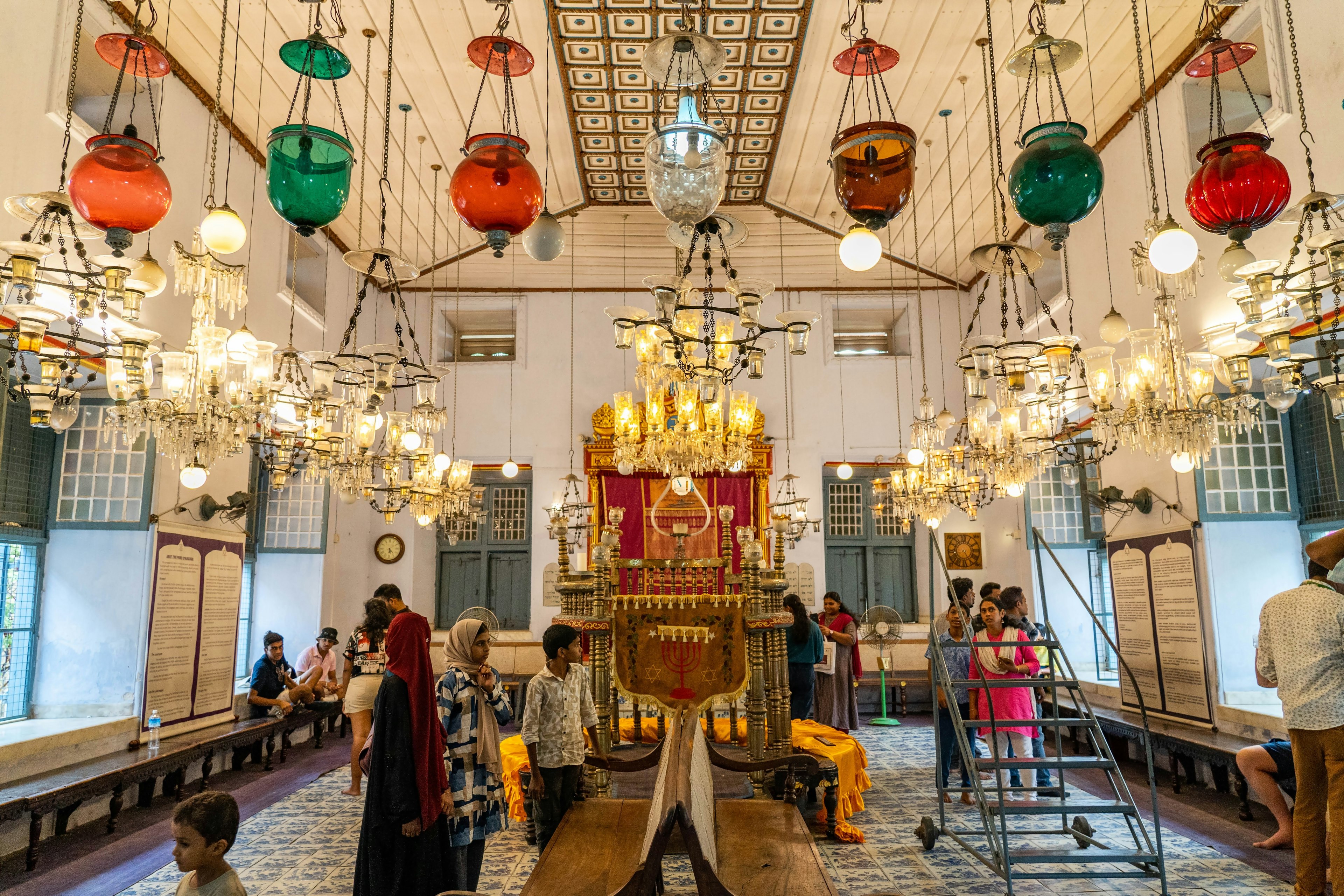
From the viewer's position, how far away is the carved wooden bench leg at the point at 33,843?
510 cm

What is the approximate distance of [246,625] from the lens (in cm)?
1044

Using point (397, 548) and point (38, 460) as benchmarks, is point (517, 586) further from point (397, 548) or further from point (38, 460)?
point (38, 460)

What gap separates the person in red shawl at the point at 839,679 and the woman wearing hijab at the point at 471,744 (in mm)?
5035

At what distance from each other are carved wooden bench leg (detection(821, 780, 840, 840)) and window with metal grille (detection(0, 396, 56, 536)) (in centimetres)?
685

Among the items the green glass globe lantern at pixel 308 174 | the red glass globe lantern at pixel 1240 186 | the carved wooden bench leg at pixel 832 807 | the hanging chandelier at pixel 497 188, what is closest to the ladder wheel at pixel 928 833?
the carved wooden bench leg at pixel 832 807

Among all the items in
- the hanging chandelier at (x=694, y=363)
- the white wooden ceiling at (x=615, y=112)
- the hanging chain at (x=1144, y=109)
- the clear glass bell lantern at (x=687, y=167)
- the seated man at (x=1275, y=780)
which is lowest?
the seated man at (x=1275, y=780)

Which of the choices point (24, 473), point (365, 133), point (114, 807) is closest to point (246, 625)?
point (24, 473)

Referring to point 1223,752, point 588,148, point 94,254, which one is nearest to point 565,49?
point 588,148

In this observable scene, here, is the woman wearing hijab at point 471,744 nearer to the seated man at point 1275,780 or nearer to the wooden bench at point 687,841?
the wooden bench at point 687,841

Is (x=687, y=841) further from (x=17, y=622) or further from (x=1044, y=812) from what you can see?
(x=17, y=622)

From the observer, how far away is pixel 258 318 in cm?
890

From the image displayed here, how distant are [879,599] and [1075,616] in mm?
2747

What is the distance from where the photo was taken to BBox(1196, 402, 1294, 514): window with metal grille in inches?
294

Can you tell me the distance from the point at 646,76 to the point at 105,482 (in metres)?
5.94
